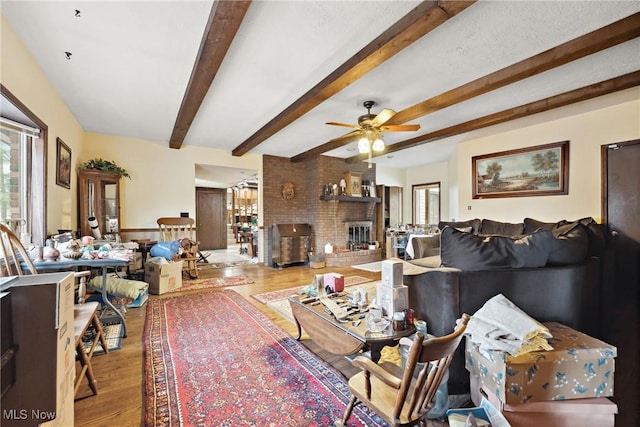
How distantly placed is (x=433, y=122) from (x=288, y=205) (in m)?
3.61

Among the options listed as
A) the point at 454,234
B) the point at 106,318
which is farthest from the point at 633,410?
the point at 106,318

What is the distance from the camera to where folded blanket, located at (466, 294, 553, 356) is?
4.51ft

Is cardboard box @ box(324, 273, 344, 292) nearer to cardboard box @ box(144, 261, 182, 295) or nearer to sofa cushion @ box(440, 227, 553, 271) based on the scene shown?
sofa cushion @ box(440, 227, 553, 271)

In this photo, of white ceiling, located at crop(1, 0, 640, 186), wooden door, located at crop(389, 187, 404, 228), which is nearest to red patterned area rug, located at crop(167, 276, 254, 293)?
white ceiling, located at crop(1, 0, 640, 186)

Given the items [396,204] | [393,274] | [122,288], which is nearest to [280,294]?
[122,288]

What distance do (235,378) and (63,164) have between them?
357cm

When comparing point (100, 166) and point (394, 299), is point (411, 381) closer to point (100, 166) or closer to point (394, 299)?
point (394, 299)

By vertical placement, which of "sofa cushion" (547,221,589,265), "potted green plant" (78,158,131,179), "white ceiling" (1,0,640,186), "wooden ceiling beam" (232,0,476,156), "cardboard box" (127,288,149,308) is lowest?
"cardboard box" (127,288,149,308)

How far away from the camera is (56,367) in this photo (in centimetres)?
104

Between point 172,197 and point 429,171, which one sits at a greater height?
point 429,171

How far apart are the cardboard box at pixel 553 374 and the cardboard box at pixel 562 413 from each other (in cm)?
3

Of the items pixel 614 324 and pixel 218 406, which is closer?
pixel 218 406

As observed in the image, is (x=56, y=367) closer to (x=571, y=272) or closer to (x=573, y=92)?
(x=571, y=272)

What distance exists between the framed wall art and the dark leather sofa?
4232 millimetres
